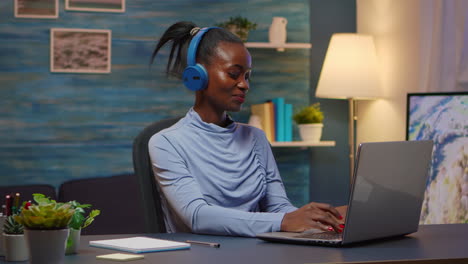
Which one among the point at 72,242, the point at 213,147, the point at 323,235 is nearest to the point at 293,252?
the point at 323,235

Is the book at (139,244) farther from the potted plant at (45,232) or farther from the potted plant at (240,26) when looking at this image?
the potted plant at (240,26)

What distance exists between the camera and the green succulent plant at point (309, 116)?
13.3ft

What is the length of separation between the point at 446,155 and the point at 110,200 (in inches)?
70.6

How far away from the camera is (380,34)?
4.11m

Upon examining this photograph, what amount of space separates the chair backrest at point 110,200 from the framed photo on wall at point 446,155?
5.16 feet

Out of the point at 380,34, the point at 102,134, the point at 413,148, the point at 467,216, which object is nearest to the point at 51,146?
the point at 102,134

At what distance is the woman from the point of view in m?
1.96

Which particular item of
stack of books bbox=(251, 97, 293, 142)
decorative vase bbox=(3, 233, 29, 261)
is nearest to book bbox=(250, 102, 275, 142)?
stack of books bbox=(251, 97, 293, 142)

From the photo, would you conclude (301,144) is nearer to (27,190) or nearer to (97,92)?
(97,92)

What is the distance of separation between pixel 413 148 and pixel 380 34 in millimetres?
2612

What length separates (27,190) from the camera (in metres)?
3.70

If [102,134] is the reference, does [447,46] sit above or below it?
above

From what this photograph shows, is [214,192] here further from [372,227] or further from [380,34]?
[380,34]

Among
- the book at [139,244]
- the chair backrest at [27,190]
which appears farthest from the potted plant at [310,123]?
the book at [139,244]
